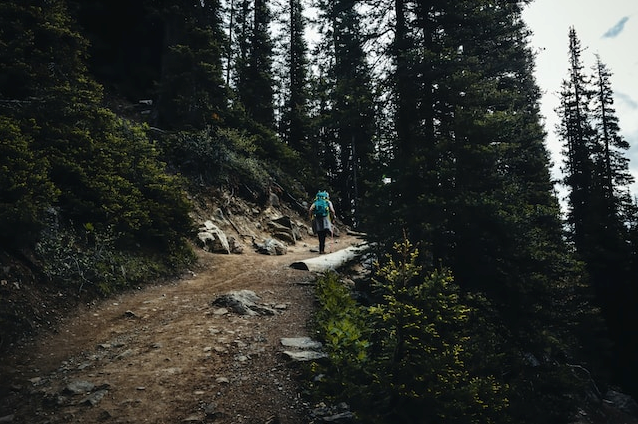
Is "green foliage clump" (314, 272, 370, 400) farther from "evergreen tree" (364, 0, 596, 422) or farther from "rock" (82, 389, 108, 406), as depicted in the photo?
"rock" (82, 389, 108, 406)

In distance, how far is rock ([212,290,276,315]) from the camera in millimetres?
7504

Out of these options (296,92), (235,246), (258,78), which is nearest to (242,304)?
(235,246)

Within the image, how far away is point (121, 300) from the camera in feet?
25.4

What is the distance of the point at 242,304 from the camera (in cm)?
765

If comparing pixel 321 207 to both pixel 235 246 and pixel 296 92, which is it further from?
pixel 296 92

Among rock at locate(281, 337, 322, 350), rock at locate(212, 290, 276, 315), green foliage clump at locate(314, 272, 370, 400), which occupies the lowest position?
rock at locate(281, 337, 322, 350)

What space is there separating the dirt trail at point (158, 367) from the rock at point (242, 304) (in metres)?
0.24

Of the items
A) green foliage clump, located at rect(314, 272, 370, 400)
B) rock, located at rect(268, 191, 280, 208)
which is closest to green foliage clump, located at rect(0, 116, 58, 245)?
green foliage clump, located at rect(314, 272, 370, 400)

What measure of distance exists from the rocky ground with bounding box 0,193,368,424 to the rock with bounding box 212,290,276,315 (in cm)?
12

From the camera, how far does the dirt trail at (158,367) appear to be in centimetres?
434

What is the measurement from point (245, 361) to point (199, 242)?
26.8 ft

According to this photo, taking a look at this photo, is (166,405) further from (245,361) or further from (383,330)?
(383,330)

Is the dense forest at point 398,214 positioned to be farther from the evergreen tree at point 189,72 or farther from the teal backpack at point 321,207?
the evergreen tree at point 189,72

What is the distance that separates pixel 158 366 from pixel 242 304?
2.53m
